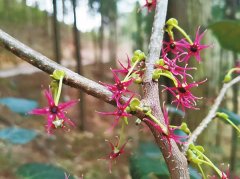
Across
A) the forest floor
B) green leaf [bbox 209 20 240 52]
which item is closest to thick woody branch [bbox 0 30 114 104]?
green leaf [bbox 209 20 240 52]

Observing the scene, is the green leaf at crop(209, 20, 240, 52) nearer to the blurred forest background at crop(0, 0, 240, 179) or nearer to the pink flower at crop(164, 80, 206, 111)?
the blurred forest background at crop(0, 0, 240, 179)

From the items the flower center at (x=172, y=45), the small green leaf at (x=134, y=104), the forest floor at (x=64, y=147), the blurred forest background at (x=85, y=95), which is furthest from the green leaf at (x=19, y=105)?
the forest floor at (x=64, y=147)

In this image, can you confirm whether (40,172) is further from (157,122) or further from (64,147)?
(64,147)

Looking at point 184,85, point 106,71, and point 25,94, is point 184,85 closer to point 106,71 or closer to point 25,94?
point 25,94

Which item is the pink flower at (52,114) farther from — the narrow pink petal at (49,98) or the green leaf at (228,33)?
the green leaf at (228,33)

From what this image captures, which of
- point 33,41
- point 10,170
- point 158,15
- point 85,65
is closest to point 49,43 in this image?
point 33,41

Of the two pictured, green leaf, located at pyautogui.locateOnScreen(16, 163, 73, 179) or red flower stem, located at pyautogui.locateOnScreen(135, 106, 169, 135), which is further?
green leaf, located at pyautogui.locateOnScreen(16, 163, 73, 179)

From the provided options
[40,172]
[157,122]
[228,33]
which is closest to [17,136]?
[40,172]
